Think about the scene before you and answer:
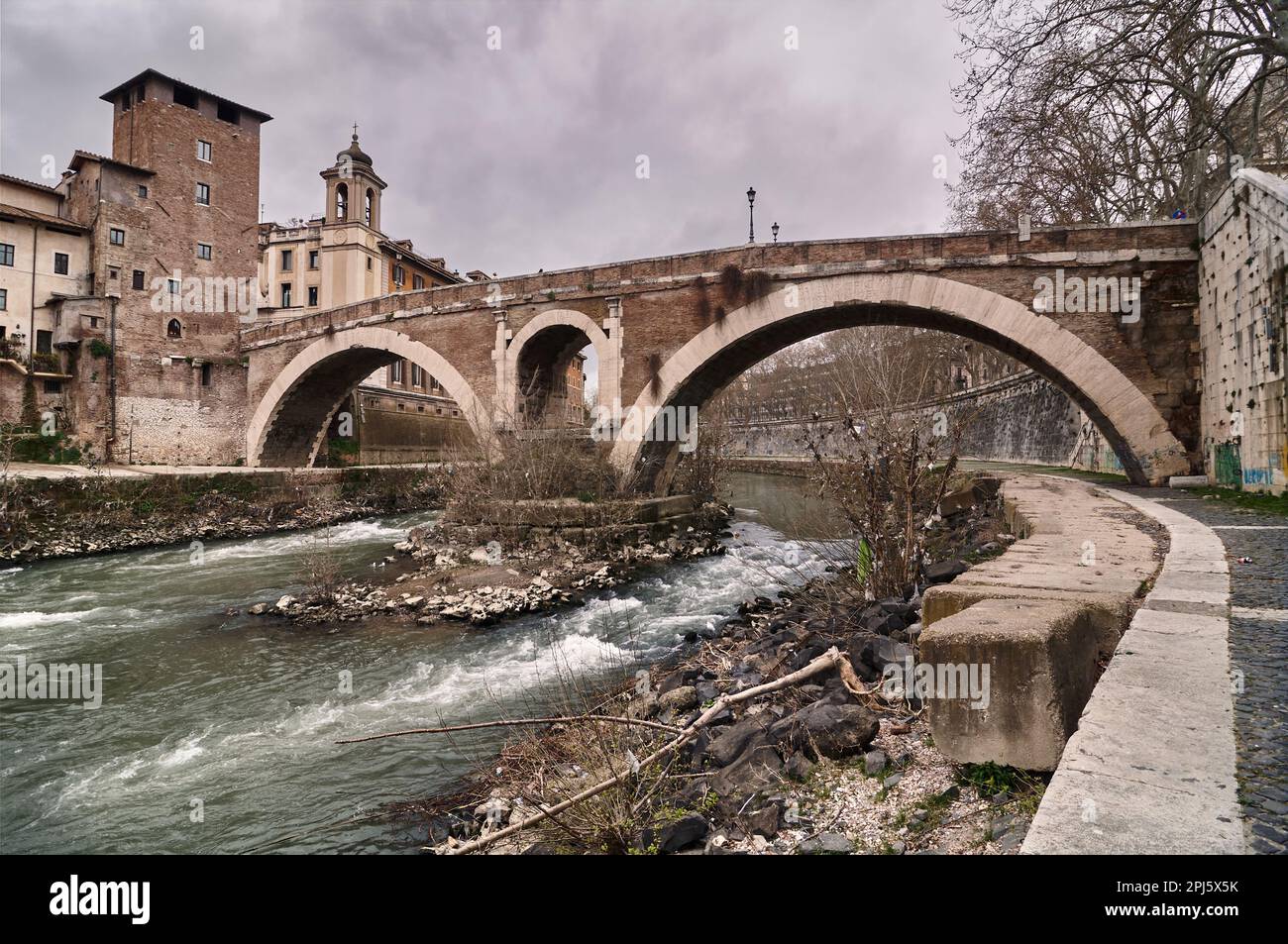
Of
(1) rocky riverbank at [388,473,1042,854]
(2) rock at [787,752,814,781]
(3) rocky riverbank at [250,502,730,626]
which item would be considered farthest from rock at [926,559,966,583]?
(3) rocky riverbank at [250,502,730,626]

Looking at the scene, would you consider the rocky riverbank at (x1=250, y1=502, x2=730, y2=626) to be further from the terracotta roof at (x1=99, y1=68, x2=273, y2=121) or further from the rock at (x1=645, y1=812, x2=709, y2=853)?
the terracotta roof at (x1=99, y1=68, x2=273, y2=121)

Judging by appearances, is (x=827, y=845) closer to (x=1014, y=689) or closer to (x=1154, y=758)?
(x=1014, y=689)

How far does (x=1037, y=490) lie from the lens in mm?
9273

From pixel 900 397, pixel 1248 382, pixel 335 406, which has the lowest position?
pixel 900 397

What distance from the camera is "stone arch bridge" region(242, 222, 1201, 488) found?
1232 cm

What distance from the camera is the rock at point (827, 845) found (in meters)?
2.33

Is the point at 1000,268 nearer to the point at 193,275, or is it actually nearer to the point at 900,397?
the point at 900,397

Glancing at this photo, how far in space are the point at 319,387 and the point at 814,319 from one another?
763 inches

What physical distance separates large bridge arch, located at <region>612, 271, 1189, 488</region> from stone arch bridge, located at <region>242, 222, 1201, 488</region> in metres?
0.03

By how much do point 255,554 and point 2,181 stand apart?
89.5 ft

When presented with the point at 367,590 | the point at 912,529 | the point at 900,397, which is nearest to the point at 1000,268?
the point at 900,397

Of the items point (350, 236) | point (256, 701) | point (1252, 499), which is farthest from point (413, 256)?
point (1252, 499)

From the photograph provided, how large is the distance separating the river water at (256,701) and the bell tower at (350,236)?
1020 inches

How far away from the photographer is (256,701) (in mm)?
6328
